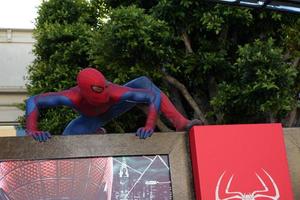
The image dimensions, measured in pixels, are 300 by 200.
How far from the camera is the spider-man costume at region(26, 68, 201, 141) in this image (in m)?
7.55

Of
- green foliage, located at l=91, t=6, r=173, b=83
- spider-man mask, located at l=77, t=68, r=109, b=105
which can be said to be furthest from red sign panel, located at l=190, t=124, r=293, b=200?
green foliage, located at l=91, t=6, r=173, b=83

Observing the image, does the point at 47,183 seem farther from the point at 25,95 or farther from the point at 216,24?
the point at 25,95

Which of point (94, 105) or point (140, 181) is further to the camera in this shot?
point (94, 105)

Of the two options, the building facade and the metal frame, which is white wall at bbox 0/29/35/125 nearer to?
the building facade

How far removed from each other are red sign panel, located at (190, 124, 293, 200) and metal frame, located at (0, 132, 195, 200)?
0.17m

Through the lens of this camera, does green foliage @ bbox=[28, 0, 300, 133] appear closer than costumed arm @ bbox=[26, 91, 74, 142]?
No

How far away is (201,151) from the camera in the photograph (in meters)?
7.45

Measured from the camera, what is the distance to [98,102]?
25.3 feet

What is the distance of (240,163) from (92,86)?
95.6 inches

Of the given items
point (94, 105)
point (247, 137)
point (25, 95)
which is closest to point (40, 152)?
point (94, 105)

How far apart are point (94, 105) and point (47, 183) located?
143 cm

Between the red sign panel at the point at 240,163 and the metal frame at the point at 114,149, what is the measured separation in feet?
0.57

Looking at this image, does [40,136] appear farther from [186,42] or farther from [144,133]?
[186,42]

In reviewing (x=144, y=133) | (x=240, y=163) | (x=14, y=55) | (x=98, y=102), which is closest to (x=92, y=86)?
(x=98, y=102)
